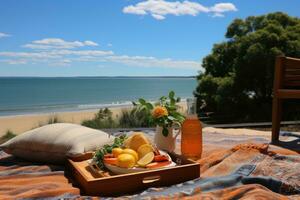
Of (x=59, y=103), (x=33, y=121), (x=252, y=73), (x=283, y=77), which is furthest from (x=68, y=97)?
(x=283, y=77)

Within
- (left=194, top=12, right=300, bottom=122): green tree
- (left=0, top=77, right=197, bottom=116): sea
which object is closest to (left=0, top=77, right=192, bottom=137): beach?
(left=0, top=77, right=197, bottom=116): sea

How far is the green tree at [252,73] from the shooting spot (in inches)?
469

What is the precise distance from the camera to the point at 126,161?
1.72 m

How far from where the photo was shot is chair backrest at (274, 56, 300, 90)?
3541mm

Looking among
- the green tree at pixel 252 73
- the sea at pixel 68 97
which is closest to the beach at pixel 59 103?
the sea at pixel 68 97

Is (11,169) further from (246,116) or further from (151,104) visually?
(246,116)

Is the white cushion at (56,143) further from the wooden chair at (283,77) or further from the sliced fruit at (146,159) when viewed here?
the wooden chair at (283,77)

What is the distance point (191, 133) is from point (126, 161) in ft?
1.95

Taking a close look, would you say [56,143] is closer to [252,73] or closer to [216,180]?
[216,180]

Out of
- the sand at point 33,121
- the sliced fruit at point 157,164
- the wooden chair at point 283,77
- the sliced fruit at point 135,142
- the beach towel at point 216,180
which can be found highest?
the wooden chair at point 283,77

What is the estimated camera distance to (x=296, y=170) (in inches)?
75.3

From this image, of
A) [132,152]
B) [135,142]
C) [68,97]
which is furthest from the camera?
[68,97]

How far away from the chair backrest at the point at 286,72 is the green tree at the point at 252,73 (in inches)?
331

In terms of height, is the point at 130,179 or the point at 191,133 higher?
the point at 191,133
